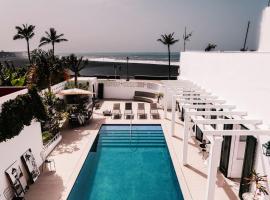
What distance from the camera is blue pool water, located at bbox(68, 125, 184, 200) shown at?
10.1m

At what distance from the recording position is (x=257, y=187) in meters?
7.83

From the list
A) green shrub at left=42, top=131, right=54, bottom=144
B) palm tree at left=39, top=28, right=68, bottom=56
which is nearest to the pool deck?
green shrub at left=42, top=131, right=54, bottom=144

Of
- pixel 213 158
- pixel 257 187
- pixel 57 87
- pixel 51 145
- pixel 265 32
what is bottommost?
pixel 51 145

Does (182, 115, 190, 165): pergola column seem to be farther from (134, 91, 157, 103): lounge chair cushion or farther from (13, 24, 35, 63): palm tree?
(13, 24, 35, 63): palm tree

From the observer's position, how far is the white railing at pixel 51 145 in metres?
12.7

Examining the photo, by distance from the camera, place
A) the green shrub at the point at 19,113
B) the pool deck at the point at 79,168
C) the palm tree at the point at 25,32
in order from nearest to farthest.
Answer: the green shrub at the point at 19,113 < the pool deck at the point at 79,168 < the palm tree at the point at 25,32

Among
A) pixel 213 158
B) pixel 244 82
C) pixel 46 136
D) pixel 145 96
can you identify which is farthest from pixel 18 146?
pixel 145 96

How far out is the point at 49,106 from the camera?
1622 centimetres

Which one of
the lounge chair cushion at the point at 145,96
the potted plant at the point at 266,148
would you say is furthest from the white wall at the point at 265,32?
the lounge chair cushion at the point at 145,96

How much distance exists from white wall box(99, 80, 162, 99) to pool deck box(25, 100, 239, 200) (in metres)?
9.89

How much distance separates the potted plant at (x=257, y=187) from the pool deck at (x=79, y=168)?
1126 mm

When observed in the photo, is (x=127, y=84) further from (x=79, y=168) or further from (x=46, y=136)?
(x=79, y=168)

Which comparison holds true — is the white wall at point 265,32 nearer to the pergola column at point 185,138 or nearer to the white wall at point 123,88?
the pergola column at point 185,138

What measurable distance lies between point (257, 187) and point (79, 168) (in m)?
7.54
